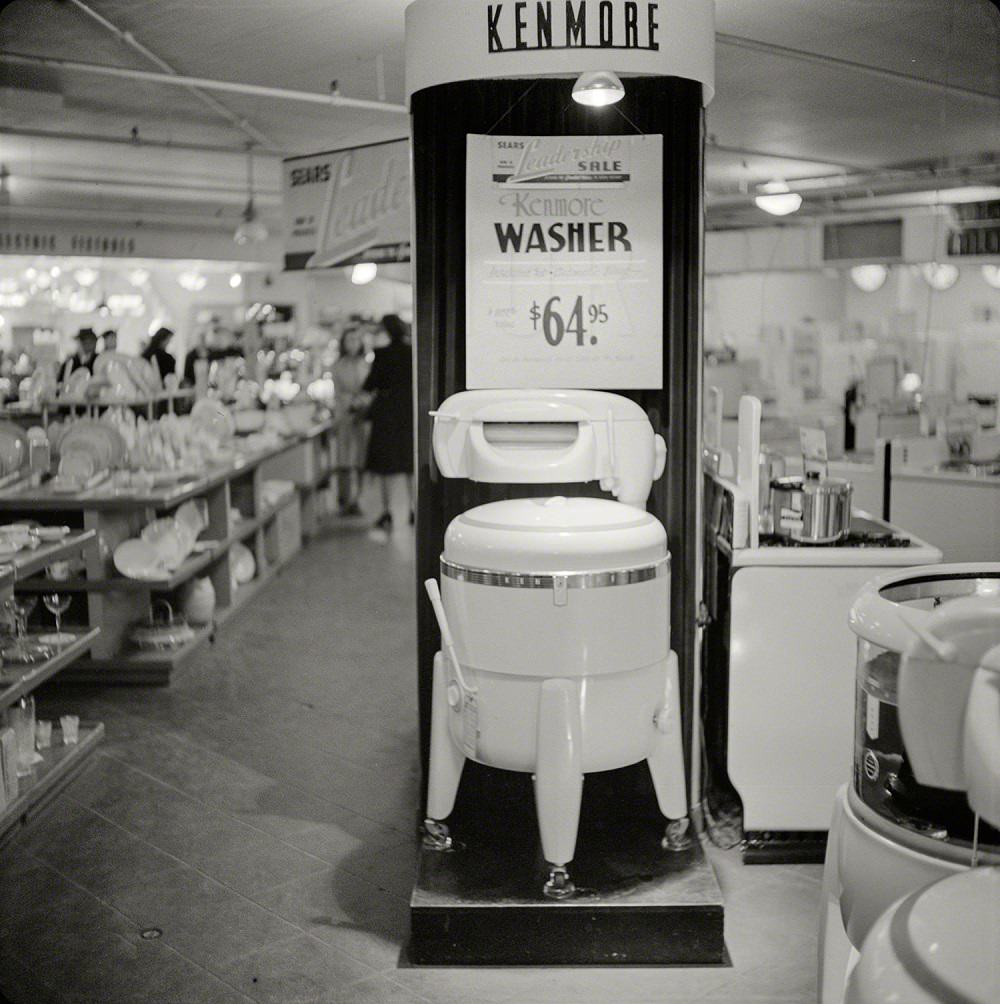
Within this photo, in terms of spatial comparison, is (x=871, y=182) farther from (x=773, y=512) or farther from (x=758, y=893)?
(x=758, y=893)

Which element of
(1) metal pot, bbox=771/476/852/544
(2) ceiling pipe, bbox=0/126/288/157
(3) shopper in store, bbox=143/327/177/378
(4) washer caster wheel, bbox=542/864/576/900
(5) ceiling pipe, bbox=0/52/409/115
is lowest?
(4) washer caster wheel, bbox=542/864/576/900

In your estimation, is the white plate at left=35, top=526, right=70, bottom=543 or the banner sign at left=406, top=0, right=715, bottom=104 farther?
the white plate at left=35, top=526, right=70, bottom=543

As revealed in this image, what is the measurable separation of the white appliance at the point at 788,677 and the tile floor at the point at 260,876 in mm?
186

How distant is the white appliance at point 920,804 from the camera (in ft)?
4.64

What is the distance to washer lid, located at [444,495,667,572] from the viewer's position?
3.03m

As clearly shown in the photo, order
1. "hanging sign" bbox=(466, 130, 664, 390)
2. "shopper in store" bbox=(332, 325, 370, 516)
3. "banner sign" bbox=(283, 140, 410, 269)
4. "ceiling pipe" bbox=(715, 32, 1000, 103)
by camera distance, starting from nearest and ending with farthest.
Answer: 1. "hanging sign" bbox=(466, 130, 664, 390)
2. "banner sign" bbox=(283, 140, 410, 269)
3. "ceiling pipe" bbox=(715, 32, 1000, 103)
4. "shopper in store" bbox=(332, 325, 370, 516)

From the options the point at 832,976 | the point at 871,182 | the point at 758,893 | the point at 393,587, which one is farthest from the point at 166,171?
the point at 832,976

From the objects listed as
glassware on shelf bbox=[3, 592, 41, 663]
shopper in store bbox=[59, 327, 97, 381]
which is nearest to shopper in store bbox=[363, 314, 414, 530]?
shopper in store bbox=[59, 327, 97, 381]

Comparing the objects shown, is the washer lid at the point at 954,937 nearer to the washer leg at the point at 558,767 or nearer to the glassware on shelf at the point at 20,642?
the washer leg at the point at 558,767

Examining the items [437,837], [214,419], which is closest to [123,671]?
[214,419]

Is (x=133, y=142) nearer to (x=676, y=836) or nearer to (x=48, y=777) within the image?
(x=48, y=777)

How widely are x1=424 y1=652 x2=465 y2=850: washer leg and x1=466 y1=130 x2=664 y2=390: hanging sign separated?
99cm

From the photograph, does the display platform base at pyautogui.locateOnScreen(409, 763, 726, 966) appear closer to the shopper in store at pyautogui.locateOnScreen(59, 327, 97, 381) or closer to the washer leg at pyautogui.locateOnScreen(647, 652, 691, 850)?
the washer leg at pyautogui.locateOnScreen(647, 652, 691, 850)

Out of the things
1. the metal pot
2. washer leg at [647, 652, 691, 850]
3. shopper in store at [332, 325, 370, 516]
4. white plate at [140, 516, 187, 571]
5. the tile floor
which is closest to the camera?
the tile floor
